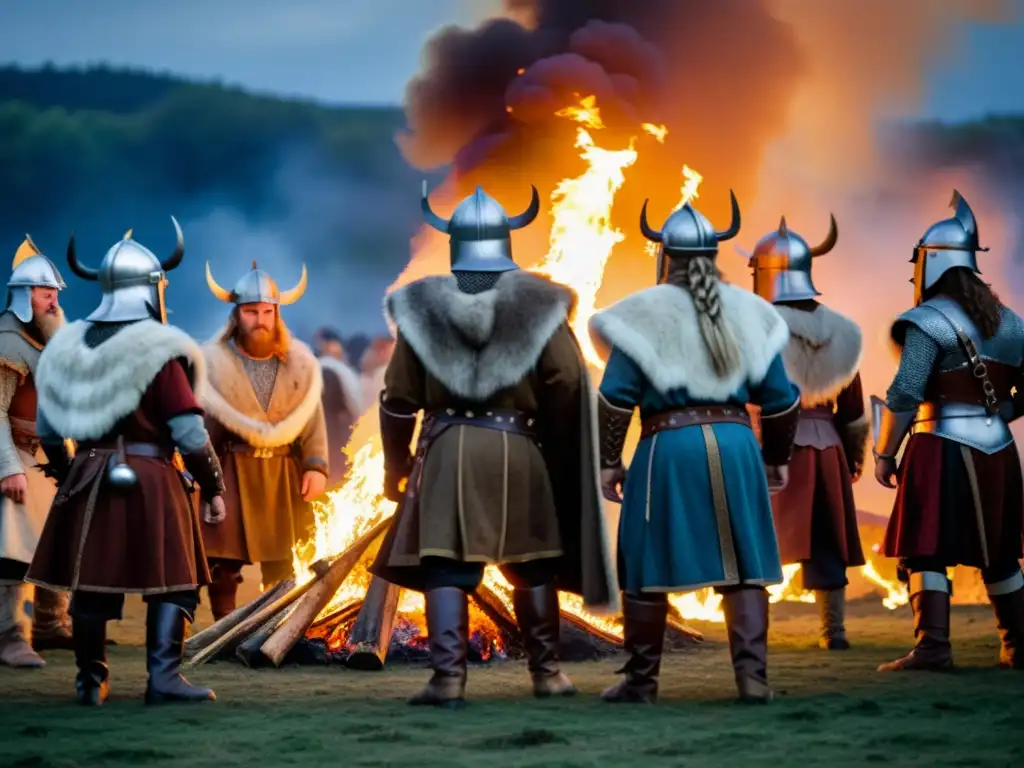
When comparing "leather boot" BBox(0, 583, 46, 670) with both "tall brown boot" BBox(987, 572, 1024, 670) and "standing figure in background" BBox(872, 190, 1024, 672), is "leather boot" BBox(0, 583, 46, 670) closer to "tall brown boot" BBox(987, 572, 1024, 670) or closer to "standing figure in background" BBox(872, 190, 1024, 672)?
"standing figure in background" BBox(872, 190, 1024, 672)

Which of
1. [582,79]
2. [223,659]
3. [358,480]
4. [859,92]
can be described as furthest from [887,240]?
[223,659]

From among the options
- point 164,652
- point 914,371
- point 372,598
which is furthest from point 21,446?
point 914,371

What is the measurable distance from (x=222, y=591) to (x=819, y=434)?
3200mm

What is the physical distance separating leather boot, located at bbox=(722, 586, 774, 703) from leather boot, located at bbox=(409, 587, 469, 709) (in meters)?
0.95

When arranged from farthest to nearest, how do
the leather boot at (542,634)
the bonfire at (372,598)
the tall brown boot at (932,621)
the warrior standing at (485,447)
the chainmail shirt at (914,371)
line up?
the bonfire at (372,598)
the tall brown boot at (932,621)
the chainmail shirt at (914,371)
the leather boot at (542,634)
the warrior standing at (485,447)

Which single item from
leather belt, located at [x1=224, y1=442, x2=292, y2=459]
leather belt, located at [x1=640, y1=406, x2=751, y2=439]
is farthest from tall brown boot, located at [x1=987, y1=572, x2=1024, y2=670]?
leather belt, located at [x1=224, y1=442, x2=292, y2=459]

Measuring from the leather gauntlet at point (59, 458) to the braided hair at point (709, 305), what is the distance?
95.2 inches

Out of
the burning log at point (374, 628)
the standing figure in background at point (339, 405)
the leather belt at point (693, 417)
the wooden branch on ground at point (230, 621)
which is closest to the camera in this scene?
the leather belt at point (693, 417)

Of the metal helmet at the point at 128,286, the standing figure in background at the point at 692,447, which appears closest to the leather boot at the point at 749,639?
Answer: the standing figure in background at the point at 692,447

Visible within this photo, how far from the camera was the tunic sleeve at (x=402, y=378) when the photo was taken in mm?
6387

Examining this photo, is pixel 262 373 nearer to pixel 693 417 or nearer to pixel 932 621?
pixel 693 417

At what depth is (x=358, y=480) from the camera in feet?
29.2

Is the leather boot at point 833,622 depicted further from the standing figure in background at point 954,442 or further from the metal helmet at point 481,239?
the metal helmet at point 481,239

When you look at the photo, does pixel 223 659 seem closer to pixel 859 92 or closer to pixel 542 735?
pixel 542 735
